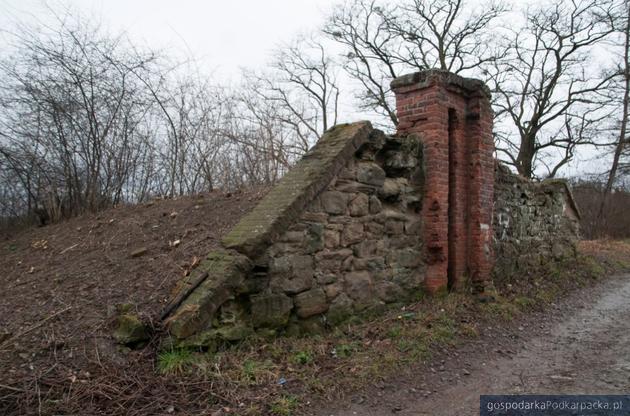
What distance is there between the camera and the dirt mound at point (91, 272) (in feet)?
11.0

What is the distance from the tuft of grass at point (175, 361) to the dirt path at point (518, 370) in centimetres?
110

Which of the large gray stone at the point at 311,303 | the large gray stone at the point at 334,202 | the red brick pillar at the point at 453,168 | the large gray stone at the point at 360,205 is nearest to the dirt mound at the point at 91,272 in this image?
the large gray stone at the point at 311,303

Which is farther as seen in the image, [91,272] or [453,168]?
[453,168]

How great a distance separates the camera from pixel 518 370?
13.4ft

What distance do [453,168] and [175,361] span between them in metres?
4.43

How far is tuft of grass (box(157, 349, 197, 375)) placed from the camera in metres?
3.30

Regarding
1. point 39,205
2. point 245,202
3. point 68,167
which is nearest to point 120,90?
point 68,167

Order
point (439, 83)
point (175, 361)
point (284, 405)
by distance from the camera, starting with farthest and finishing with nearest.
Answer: point (439, 83) < point (175, 361) < point (284, 405)

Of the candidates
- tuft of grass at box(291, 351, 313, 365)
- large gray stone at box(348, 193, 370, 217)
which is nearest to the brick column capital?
large gray stone at box(348, 193, 370, 217)

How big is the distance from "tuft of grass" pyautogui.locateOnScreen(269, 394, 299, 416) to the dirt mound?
131cm

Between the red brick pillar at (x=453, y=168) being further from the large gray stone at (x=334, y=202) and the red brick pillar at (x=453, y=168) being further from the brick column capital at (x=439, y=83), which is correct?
the large gray stone at (x=334, y=202)

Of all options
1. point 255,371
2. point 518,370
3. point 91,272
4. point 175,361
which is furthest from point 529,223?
point 91,272

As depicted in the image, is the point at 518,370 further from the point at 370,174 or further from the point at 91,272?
the point at 91,272

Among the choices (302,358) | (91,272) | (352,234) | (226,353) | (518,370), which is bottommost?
(518,370)
